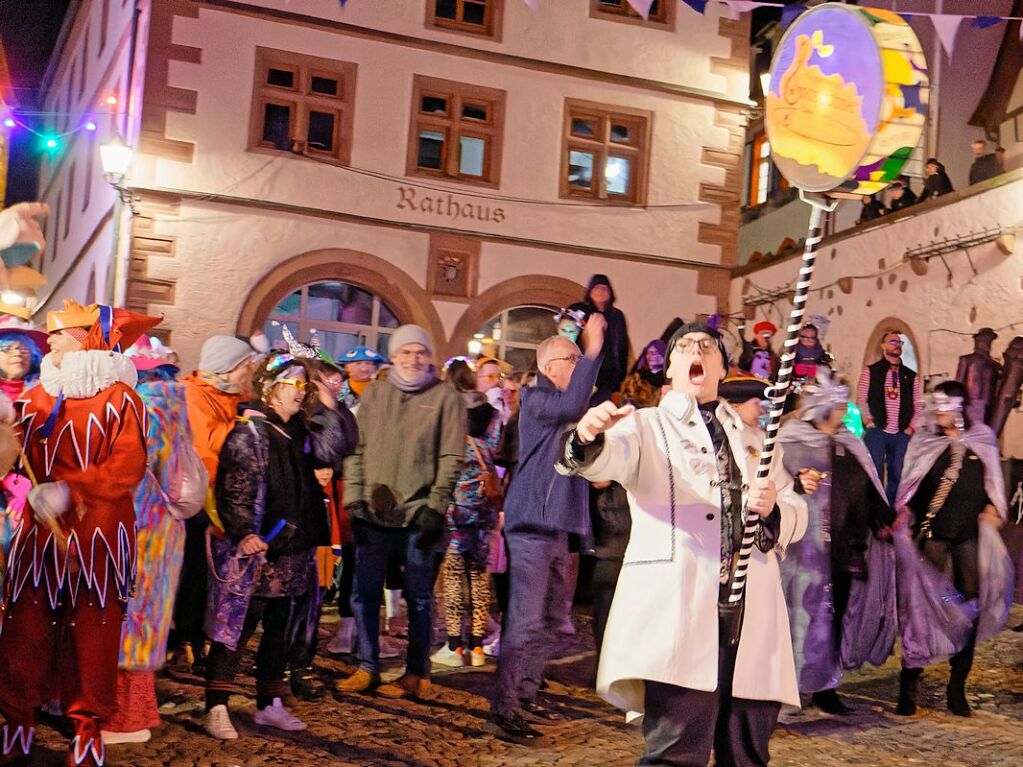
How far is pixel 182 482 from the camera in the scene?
16.1 ft

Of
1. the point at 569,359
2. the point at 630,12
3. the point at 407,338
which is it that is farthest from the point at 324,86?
the point at 569,359

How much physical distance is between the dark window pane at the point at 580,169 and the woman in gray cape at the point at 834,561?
33.9 ft

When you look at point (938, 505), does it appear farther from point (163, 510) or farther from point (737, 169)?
point (737, 169)

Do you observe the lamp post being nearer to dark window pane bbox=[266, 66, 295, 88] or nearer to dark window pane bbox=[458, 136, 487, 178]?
dark window pane bbox=[266, 66, 295, 88]

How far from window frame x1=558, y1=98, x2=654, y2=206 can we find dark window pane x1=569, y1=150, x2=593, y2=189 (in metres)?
0.06

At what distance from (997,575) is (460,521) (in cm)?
339

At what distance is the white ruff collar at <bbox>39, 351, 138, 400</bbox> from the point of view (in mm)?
4441

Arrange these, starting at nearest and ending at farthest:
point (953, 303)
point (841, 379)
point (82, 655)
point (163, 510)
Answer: point (82, 655)
point (163, 510)
point (841, 379)
point (953, 303)

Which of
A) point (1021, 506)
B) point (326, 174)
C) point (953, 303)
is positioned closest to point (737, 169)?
point (953, 303)

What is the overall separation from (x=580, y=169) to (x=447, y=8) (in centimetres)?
300

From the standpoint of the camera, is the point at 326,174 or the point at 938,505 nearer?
the point at 938,505

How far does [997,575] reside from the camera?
7062 millimetres

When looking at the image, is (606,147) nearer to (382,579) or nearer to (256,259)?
(256,259)

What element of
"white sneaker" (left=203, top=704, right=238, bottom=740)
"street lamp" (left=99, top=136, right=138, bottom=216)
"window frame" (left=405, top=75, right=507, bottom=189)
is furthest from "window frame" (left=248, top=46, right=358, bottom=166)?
"white sneaker" (left=203, top=704, right=238, bottom=740)
